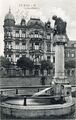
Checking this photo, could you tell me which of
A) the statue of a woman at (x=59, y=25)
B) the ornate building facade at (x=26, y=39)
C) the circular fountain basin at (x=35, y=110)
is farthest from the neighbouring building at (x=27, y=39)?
the circular fountain basin at (x=35, y=110)

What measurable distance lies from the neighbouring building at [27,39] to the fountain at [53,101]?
38.8m

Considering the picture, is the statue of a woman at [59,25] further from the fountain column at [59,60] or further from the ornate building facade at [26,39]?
the ornate building facade at [26,39]

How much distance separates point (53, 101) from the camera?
1470cm

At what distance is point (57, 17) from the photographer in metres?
18.4

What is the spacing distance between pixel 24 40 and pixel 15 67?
8.15 m

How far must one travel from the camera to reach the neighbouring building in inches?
2276

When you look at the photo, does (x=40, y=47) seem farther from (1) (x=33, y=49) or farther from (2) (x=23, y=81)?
(2) (x=23, y=81)

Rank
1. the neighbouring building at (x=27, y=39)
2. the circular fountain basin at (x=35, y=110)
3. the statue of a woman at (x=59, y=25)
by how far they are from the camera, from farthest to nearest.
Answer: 1. the neighbouring building at (x=27, y=39)
2. the statue of a woman at (x=59, y=25)
3. the circular fountain basin at (x=35, y=110)

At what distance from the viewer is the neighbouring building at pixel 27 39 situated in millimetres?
57812

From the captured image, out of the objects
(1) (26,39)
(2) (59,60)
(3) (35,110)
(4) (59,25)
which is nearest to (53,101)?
(3) (35,110)

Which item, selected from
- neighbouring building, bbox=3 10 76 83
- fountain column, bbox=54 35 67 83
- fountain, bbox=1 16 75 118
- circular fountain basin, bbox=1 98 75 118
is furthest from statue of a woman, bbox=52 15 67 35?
neighbouring building, bbox=3 10 76 83

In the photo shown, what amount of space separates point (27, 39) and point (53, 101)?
45.3 m

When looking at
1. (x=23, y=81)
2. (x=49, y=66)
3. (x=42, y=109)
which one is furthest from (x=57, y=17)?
(x=49, y=66)

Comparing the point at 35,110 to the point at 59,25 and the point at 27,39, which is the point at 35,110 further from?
the point at 27,39
